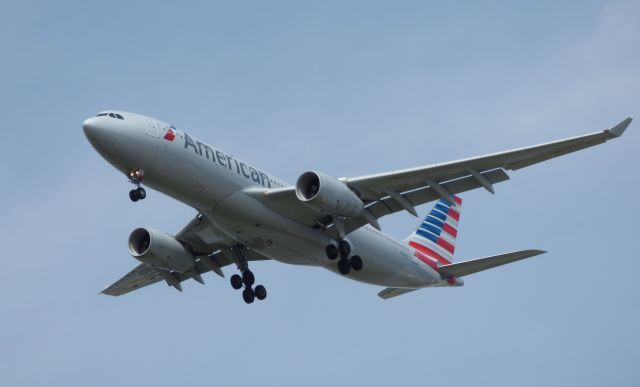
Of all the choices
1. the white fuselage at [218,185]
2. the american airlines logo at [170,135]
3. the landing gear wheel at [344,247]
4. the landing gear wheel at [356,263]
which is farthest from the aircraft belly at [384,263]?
the american airlines logo at [170,135]

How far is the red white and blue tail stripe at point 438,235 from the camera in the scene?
42.5m

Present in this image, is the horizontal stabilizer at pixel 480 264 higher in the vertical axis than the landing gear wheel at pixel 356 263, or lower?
lower

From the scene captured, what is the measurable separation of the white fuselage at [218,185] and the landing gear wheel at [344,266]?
1.86 ft

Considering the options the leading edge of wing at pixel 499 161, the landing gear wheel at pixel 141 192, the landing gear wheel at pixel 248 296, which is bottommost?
the landing gear wheel at pixel 248 296

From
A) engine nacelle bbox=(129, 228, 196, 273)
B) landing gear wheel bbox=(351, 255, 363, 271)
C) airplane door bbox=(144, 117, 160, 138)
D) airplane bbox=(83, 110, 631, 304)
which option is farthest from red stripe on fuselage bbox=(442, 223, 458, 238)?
airplane door bbox=(144, 117, 160, 138)

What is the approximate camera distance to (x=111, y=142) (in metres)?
31.9

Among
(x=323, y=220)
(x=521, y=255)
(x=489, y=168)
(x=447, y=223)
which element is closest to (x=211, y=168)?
(x=323, y=220)

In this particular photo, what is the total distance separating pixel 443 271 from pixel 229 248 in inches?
333

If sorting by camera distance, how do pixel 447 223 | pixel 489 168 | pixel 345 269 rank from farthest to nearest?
pixel 447 223 → pixel 345 269 → pixel 489 168

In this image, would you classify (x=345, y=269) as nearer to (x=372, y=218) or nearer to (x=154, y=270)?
(x=372, y=218)

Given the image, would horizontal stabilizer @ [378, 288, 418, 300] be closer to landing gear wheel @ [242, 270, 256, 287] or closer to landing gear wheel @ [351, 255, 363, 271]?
landing gear wheel @ [351, 255, 363, 271]

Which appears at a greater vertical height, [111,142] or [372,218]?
[111,142]

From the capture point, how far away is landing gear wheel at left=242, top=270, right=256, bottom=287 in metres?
39.2

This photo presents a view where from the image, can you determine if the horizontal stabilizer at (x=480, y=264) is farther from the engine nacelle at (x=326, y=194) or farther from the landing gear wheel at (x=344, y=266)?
the engine nacelle at (x=326, y=194)
